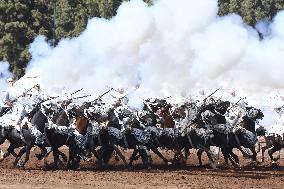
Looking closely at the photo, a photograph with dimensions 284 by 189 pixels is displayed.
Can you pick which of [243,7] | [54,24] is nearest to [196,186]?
[243,7]

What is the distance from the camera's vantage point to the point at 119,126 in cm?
2273

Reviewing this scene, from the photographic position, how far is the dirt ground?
17.9 m

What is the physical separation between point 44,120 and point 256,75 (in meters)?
17.6

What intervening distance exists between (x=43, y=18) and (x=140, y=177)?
31.5 m

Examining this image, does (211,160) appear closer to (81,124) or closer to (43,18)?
(81,124)

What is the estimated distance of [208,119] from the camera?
23.4 metres

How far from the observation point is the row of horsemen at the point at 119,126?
21.3 metres

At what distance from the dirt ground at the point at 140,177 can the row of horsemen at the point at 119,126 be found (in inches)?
23.4

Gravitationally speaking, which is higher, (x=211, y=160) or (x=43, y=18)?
(x=43, y=18)

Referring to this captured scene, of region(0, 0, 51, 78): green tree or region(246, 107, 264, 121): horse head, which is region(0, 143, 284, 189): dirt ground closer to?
region(246, 107, 264, 121): horse head

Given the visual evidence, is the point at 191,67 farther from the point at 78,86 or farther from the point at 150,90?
the point at 78,86

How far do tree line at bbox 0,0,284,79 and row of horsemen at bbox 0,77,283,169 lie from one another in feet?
67.0

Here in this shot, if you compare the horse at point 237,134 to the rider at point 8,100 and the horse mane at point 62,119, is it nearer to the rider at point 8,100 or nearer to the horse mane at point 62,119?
the horse mane at point 62,119

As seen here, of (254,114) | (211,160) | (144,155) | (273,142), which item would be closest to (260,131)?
(273,142)
